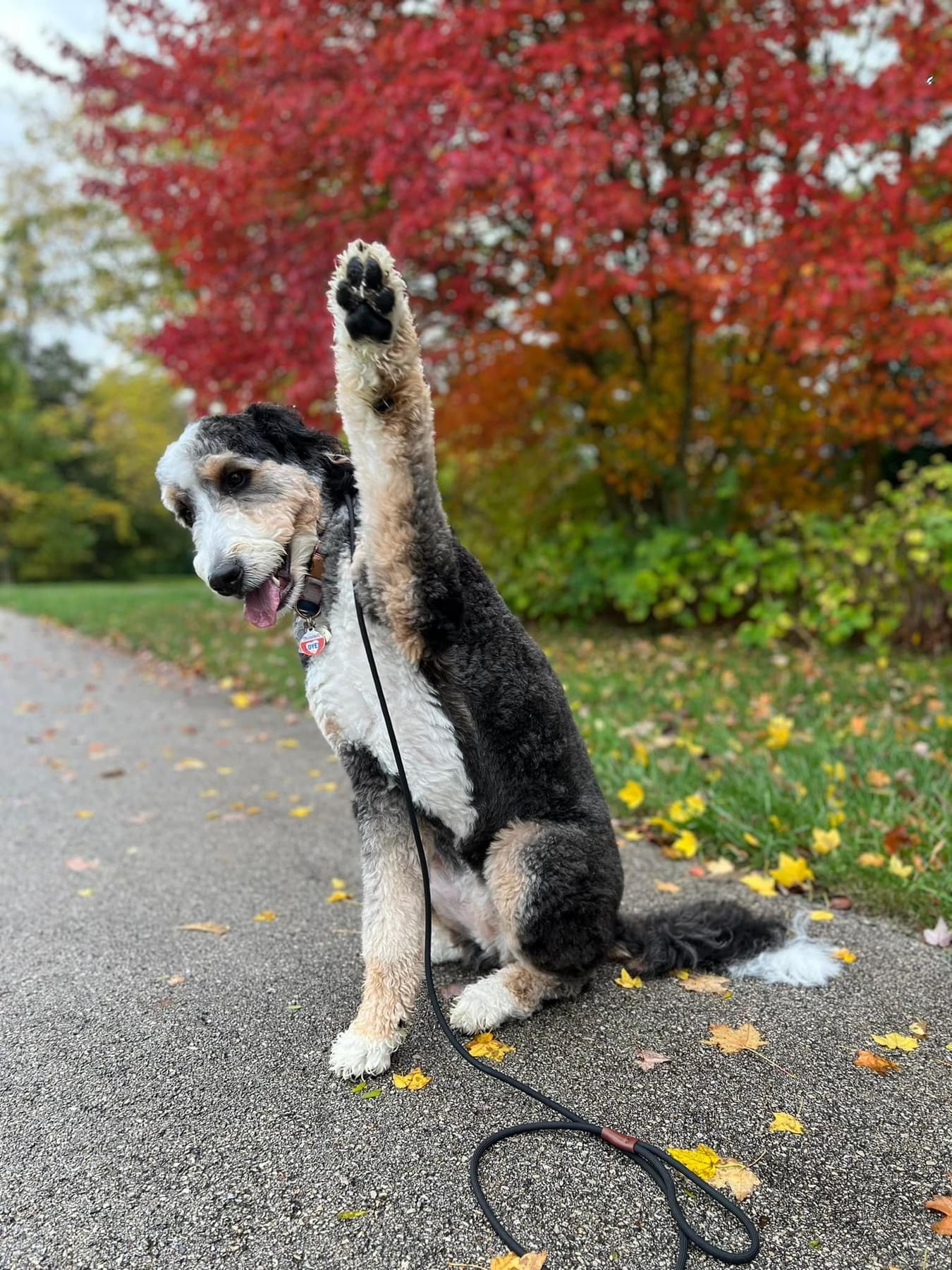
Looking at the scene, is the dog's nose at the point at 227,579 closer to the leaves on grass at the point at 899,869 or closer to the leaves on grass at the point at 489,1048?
the leaves on grass at the point at 489,1048

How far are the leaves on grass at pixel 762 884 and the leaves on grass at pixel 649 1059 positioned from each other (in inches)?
48.7

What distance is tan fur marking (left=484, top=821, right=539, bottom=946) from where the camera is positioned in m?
2.20

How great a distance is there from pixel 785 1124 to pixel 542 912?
0.74 meters

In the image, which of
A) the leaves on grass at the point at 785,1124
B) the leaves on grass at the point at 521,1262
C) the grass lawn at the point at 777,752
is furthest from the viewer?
the grass lawn at the point at 777,752

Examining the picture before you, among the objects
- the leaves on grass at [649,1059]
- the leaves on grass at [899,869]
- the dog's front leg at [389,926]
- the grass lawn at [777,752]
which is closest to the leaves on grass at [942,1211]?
the leaves on grass at [649,1059]

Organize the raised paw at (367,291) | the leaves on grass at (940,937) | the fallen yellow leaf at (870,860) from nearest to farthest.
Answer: the raised paw at (367,291) → the leaves on grass at (940,937) → the fallen yellow leaf at (870,860)

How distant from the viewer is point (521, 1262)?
161 centimetres

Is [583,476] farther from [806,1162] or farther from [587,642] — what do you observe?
[806,1162]

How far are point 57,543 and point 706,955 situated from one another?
109 feet

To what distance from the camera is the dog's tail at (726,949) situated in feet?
8.43

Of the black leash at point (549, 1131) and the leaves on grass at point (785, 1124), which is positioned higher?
the black leash at point (549, 1131)

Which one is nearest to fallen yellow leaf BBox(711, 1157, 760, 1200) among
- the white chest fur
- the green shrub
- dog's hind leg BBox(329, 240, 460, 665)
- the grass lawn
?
the white chest fur

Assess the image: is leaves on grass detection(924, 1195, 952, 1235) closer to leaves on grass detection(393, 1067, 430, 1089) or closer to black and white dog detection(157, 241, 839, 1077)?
black and white dog detection(157, 241, 839, 1077)

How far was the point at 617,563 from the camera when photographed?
891cm
